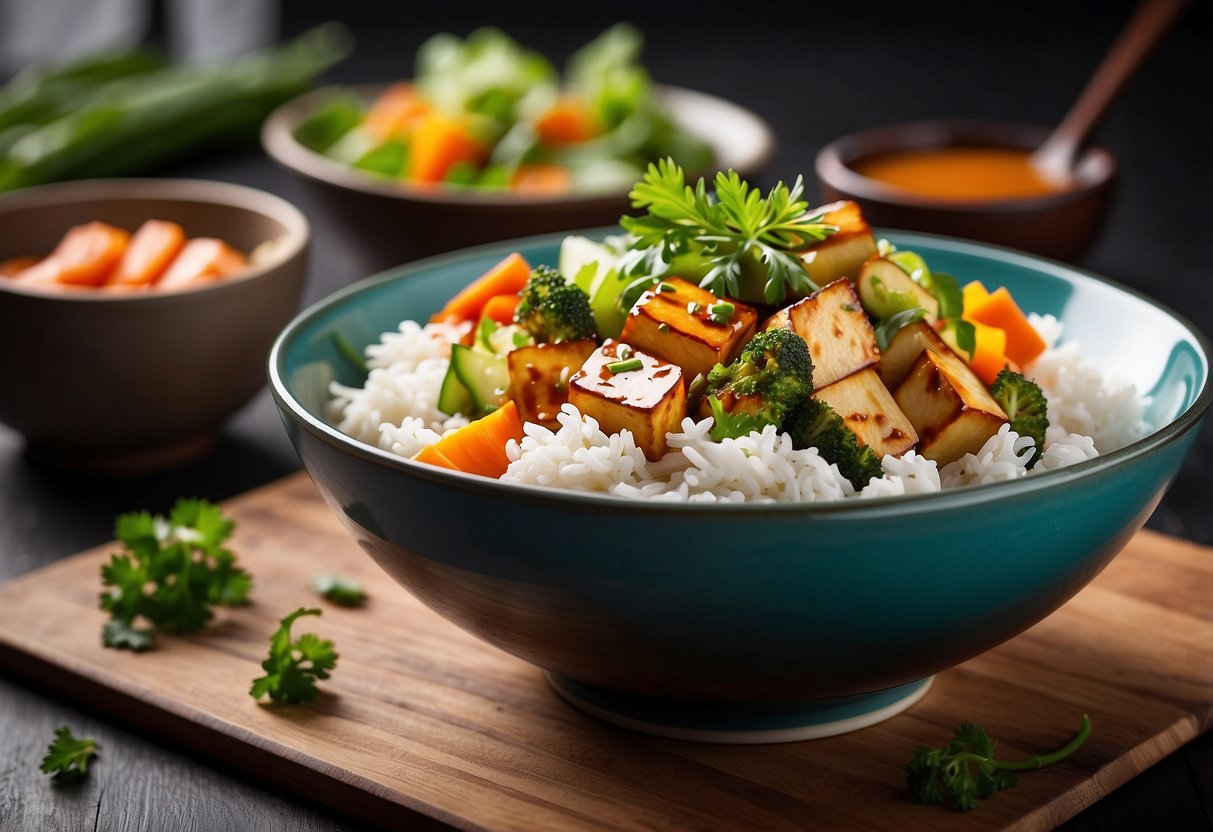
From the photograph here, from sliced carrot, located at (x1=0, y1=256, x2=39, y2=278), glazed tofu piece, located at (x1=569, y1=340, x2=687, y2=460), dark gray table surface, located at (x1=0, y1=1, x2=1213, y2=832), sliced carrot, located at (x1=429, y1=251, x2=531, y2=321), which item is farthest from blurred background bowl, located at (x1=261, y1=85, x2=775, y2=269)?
glazed tofu piece, located at (x1=569, y1=340, x2=687, y2=460)

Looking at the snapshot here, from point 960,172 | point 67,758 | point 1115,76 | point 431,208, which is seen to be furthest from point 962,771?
point 1115,76

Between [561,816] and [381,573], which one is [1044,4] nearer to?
[381,573]

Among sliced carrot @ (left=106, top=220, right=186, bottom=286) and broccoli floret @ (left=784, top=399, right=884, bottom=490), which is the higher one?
broccoli floret @ (left=784, top=399, right=884, bottom=490)

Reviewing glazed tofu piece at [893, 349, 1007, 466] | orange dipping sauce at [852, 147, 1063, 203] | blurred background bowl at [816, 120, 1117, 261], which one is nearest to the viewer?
glazed tofu piece at [893, 349, 1007, 466]

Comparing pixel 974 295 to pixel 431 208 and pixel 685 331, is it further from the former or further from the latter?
pixel 431 208

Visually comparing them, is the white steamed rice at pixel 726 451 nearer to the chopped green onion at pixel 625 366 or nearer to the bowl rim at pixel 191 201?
the chopped green onion at pixel 625 366

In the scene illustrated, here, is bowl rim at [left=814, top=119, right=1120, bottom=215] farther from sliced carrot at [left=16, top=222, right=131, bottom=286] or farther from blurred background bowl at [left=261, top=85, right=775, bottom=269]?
sliced carrot at [left=16, top=222, right=131, bottom=286]
